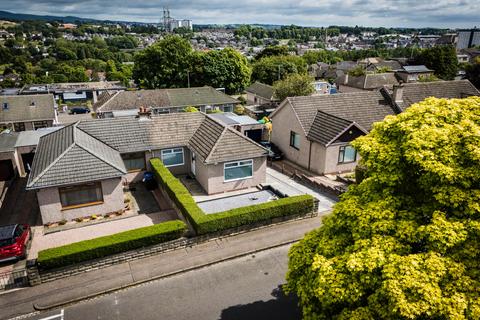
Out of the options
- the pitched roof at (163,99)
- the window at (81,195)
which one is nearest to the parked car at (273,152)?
the window at (81,195)

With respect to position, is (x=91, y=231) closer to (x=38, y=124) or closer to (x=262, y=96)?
(x=38, y=124)

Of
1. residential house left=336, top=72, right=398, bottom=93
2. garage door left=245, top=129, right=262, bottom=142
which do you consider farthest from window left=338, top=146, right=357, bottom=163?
residential house left=336, top=72, right=398, bottom=93

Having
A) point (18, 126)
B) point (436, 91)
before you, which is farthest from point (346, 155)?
point (18, 126)

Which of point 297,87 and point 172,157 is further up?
point 297,87

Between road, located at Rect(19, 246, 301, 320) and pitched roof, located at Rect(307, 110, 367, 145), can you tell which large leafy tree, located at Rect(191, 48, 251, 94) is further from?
road, located at Rect(19, 246, 301, 320)

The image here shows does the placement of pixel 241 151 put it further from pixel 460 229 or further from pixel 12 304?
pixel 460 229

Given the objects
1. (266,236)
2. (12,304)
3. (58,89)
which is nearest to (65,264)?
(12,304)

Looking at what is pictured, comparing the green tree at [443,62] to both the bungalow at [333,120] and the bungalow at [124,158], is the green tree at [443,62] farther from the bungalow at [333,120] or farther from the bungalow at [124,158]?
the bungalow at [124,158]
